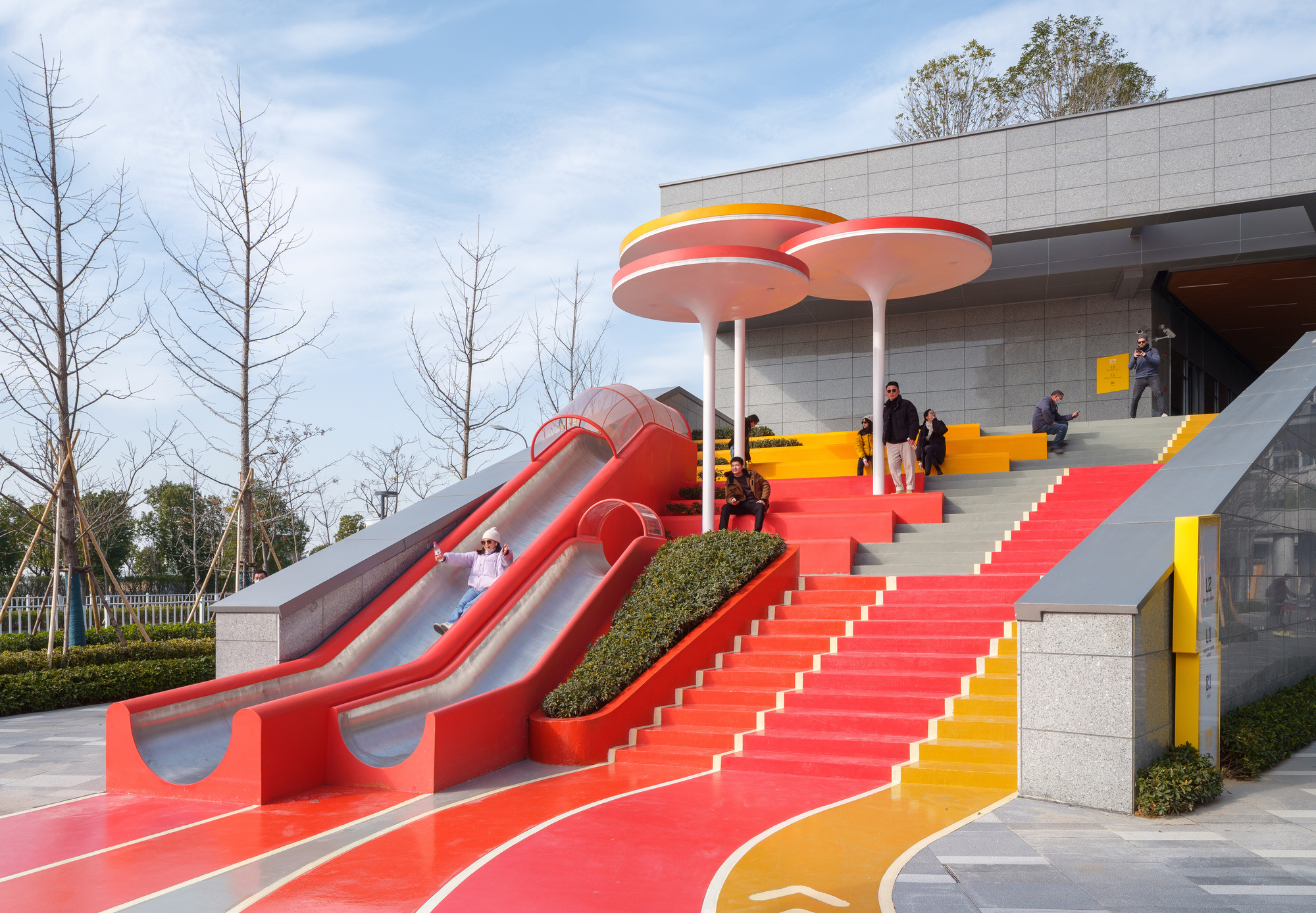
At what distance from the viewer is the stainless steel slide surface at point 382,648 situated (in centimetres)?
810

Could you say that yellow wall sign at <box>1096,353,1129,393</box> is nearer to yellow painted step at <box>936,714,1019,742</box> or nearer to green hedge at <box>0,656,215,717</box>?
yellow painted step at <box>936,714,1019,742</box>

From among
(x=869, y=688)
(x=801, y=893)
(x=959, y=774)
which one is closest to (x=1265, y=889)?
(x=801, y=893)

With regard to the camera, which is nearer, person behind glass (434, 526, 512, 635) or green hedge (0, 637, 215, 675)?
person behind glass (434, 526, 512, 635)

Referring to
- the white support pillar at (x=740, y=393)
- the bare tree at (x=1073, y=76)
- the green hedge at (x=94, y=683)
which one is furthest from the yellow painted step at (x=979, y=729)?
the bare tree at (x=1073, y=76)

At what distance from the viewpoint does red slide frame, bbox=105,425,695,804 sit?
745cm

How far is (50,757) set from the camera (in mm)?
9078

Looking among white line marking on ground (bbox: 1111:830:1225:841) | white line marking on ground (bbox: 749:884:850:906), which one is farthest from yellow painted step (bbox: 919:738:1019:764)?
white line marking on ground (bbox: 749:884:850:906)

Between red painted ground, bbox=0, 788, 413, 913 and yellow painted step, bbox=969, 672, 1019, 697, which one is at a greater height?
yellow painted step, bbox=969, 672, 1019, 697

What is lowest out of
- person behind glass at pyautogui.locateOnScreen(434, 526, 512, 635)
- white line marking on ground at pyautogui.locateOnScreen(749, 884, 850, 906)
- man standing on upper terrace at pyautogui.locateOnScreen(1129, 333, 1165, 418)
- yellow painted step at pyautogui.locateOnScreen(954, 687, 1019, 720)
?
white line marking on ground at pyautogui.locateOnScreen(749, 884, 850, 906)

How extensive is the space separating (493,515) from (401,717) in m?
4.24

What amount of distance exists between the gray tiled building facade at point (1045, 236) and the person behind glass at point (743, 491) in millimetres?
11996

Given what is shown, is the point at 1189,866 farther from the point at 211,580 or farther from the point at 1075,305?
the point at 211,580

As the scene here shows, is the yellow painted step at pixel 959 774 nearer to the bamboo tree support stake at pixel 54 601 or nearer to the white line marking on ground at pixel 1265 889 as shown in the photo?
the white line marking on ground at pixel 1265 889

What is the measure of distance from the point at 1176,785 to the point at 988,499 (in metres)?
7.55
